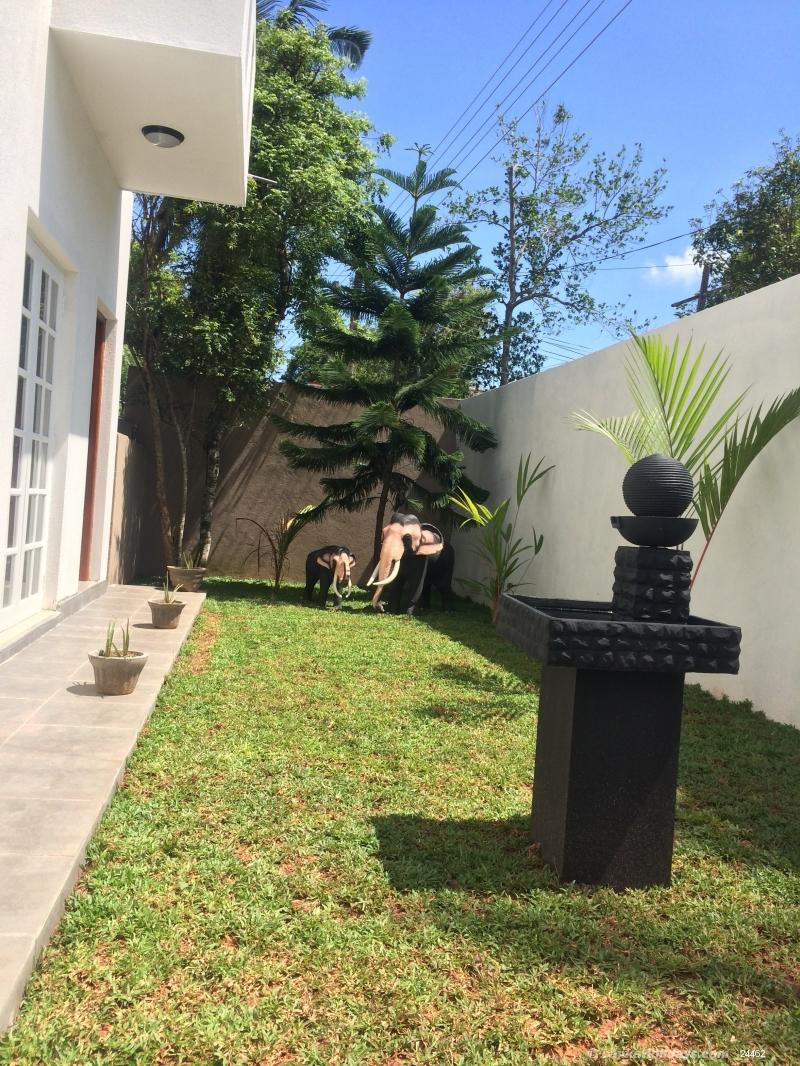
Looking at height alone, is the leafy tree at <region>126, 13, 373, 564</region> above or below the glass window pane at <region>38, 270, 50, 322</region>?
above

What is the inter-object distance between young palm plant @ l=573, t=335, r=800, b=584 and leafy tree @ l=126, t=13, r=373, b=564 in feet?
18.2

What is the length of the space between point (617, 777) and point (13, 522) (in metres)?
3.96

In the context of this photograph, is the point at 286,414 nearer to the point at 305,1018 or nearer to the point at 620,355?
the point at 620,355

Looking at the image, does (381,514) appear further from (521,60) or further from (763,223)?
(763,223)

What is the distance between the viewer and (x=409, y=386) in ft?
34.5

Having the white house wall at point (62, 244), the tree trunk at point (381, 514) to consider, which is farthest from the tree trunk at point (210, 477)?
the white house wall at point (62, 244)

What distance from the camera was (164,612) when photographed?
6.75m

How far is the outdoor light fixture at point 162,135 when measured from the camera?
6191 millimetres

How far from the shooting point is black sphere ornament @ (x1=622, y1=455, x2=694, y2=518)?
10.3 feet

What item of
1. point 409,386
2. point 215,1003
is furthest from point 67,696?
point 409,386

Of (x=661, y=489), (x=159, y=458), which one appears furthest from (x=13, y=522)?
(x=159, y=458)

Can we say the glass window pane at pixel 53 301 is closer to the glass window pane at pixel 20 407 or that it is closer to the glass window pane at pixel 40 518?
the glass window pane at pixel 20 407

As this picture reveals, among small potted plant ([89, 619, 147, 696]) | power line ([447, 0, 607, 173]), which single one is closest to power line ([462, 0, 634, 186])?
power line ([447, 0, 607, 173])

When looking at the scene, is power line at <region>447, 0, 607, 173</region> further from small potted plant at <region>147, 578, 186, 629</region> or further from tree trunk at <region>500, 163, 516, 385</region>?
small potted plant at <region>147, 578, 186, 629</region>
